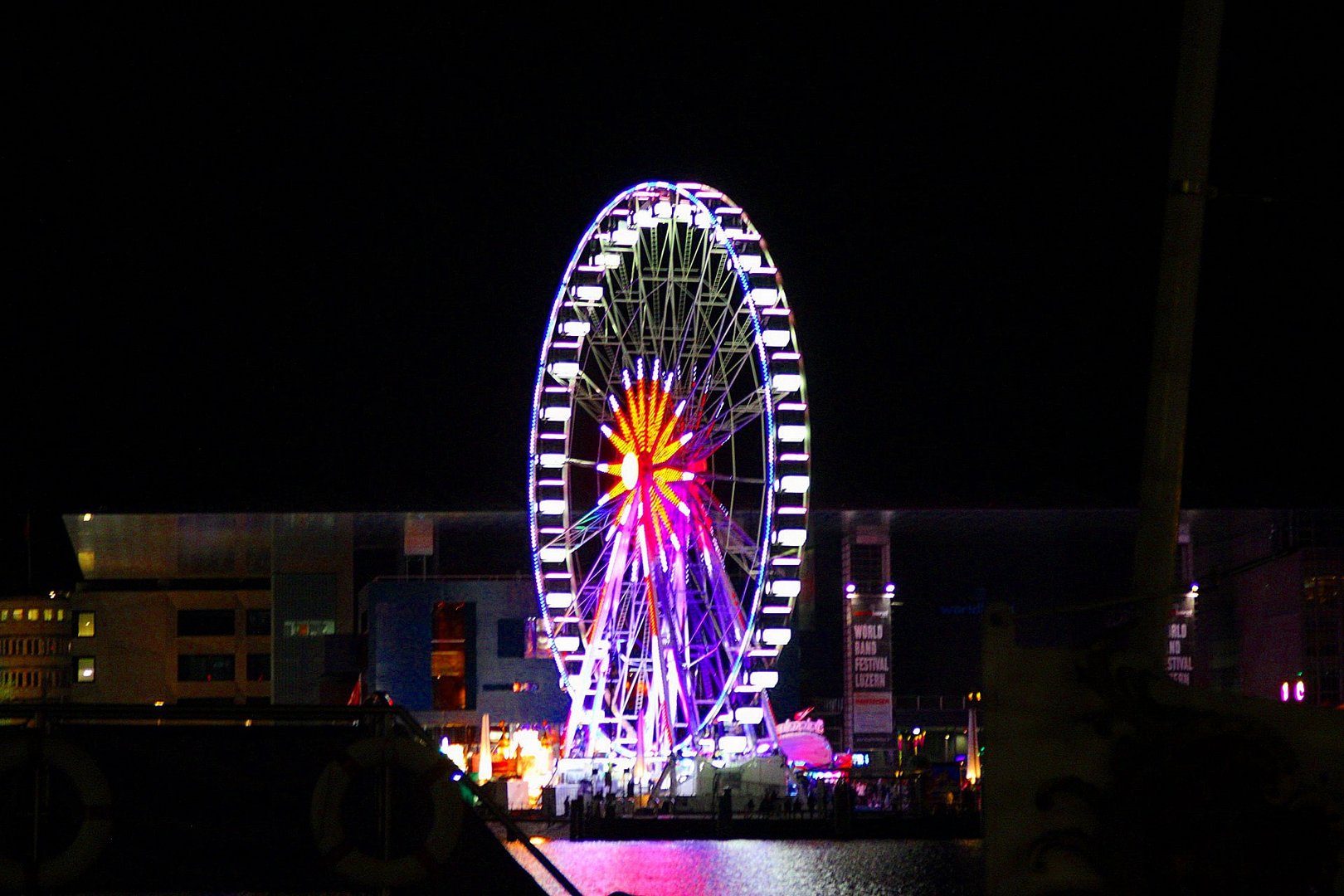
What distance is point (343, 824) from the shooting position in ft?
30.8

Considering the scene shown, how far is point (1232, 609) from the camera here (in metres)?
73.9

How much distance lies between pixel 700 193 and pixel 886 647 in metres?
30.4

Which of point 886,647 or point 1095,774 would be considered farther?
point 886,647

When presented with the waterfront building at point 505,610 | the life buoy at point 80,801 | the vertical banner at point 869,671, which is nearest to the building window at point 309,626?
the waterfront building at point 505,610

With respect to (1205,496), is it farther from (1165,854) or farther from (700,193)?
(1165,854)

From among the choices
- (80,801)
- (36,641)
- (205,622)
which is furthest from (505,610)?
(80,801)

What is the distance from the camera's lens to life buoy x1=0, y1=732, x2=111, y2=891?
30.3 feet

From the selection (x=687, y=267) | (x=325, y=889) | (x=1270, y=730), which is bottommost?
(x=325, y=889)

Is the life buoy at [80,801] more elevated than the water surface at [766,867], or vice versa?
the life buoy at [80,801]

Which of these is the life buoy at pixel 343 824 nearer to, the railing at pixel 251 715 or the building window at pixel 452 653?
the railing at pixel 251 715

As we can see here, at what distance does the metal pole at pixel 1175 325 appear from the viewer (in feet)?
21.4

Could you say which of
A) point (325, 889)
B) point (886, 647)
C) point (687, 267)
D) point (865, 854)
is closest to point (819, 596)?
point (886, 647)

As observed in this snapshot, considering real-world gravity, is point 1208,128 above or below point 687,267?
below

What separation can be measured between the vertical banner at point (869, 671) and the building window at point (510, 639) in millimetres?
12020
